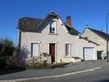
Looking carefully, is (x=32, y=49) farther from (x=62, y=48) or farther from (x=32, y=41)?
(x=62, y=48)

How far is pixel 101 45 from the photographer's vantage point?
4547 cm

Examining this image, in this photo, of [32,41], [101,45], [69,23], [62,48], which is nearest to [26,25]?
[32,41]

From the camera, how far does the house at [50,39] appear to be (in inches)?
1108

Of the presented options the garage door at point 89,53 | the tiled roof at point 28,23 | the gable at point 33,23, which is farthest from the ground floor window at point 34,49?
the garage door at point 89,53

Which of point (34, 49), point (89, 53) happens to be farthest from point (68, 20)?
point (34, 49)

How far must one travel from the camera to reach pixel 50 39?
3005 centimetres

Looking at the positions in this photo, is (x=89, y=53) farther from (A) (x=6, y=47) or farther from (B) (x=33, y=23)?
(A) (x=6, y=47)

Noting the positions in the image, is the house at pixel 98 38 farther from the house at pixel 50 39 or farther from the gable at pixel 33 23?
the gable at pixel 33 23

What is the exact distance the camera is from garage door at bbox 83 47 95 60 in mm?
33644

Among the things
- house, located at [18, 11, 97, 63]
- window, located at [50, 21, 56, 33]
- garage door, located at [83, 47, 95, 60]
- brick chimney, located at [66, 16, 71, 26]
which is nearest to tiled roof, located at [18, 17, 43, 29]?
house, located at [18, 11, 97, 63]

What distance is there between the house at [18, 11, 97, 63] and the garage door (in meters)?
0.26

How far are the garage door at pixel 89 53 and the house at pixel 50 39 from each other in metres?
0.26

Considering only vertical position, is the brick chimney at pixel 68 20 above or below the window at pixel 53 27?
above

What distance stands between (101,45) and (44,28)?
1927cm
